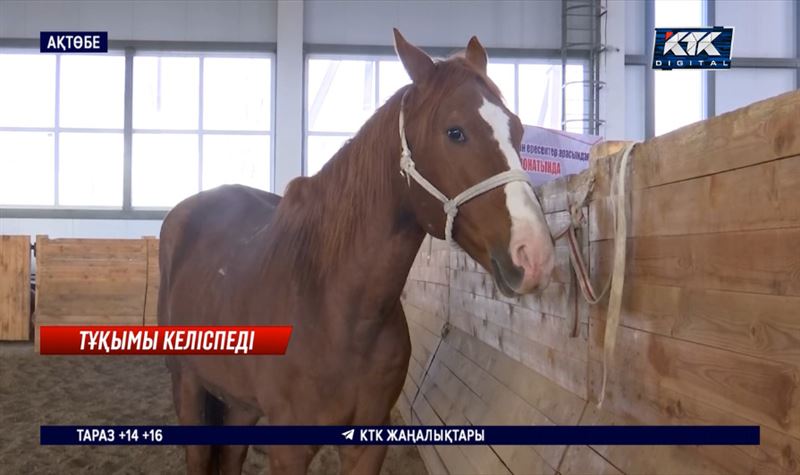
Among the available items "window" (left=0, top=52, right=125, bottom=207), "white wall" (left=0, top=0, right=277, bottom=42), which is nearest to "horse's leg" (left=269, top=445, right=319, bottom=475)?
"window" (left=0, top=52, right=125, bottom=207)

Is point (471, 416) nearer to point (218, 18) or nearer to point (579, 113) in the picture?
point (579, 113)

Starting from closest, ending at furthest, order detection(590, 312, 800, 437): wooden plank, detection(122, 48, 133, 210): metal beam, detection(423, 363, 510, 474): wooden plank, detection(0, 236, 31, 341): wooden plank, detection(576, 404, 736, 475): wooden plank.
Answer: detection(590, 312, 800, 437): wooden plank < detection(576, 404, 736, 475): wooden plank < detection(423, 363, 510, 474): wooden plank < detection(0, 236, 31, 341): wooden plank < detection(122, 48, 133, 210): metal beam

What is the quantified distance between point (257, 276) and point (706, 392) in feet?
4.10

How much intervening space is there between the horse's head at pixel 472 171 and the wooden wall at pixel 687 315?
0.93 ft

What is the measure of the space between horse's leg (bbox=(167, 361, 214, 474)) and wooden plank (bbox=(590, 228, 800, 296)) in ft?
5.80

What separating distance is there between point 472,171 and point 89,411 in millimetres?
3727

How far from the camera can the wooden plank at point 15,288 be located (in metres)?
6.29

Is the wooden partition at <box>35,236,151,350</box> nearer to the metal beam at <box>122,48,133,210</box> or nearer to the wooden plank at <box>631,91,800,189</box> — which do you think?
the metal beam at <box>122,48,133,210</box>

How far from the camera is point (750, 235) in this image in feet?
3.29

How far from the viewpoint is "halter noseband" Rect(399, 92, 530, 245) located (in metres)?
1.27

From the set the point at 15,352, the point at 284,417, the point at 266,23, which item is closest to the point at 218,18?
the point at 266,23

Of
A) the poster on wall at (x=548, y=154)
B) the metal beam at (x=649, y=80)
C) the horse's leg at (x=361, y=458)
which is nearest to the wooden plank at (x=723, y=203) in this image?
the horse's leg at (x=361, y=458)

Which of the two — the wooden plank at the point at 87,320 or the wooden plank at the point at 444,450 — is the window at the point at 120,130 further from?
the wooden plank at the point at 444,450

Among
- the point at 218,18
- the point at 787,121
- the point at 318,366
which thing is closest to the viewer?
the point at 787,121
